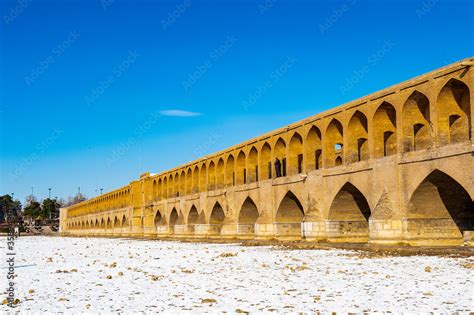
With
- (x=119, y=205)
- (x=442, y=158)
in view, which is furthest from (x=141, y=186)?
(x=442, y=158)

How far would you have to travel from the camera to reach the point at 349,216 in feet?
85.0

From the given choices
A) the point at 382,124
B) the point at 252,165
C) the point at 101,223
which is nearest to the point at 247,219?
the point at 252,165

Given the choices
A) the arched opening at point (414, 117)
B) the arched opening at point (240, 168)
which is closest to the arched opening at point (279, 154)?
the arched opening at point (240, 168)

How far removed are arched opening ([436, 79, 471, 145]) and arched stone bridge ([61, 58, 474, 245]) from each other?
0.04m

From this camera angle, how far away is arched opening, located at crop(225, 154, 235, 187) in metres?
39.3

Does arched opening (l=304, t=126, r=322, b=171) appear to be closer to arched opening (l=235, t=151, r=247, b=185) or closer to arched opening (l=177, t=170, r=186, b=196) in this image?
arched opening (l=235, t=151, r=247, b=185)

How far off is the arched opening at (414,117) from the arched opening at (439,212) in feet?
7.11

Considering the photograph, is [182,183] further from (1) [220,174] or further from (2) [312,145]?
(2) [312,145]

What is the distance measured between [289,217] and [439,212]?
11227 mm

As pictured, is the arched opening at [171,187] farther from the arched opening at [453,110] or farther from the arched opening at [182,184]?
the arched opening at [453,110]

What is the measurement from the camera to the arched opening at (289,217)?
98.9 ft

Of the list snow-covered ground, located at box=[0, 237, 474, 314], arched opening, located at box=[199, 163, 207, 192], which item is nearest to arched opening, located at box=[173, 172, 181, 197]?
arched opening, located at box=[199, 163, 207, 192]

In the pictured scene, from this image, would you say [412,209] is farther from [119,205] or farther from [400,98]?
[119,205]

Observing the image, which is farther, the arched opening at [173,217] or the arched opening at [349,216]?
the arched opening at [173,217]
